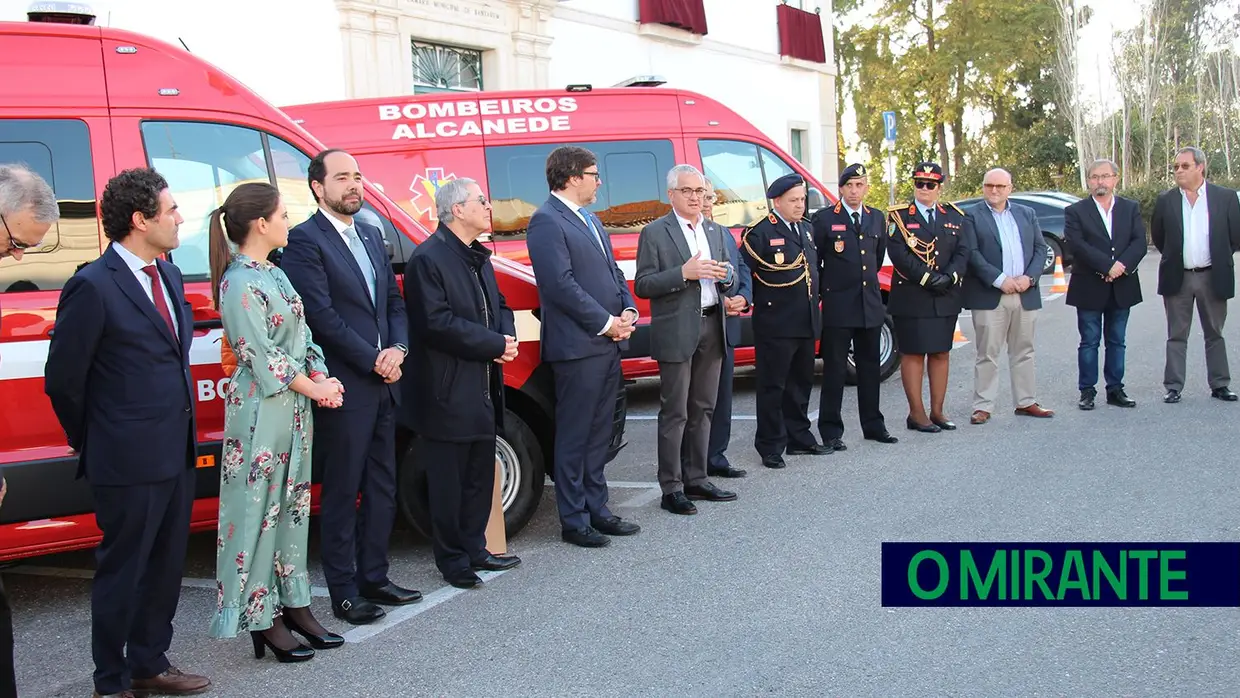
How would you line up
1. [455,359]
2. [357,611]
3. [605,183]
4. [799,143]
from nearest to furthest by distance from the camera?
[357,611]
[455,359]
[605,183]
[799,143]

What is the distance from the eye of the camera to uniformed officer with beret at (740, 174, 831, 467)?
7098 millimetres

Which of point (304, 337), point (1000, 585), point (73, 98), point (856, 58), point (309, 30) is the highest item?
point (856, 58)

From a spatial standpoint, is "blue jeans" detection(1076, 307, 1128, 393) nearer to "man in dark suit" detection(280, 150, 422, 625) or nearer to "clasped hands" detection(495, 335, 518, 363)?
"clasped hands" detection(495, 335, 518, 363)

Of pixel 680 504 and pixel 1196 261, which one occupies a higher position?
pixel 1196 261

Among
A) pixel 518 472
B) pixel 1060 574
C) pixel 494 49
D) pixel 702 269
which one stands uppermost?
pixel 494 49

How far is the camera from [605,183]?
29.1 ft

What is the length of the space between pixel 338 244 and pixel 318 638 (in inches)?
60.1

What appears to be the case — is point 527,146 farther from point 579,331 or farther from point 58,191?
point 58,191

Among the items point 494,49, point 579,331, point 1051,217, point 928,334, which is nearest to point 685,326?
point 579,331

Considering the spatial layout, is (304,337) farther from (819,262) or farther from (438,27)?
(438,27)

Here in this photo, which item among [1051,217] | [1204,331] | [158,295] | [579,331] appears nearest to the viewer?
[158,295]

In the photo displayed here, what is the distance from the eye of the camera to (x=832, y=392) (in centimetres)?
752

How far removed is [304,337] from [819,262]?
4.40 meters

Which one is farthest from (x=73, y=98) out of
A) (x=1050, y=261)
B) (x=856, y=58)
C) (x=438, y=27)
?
(x=856, y=58)
